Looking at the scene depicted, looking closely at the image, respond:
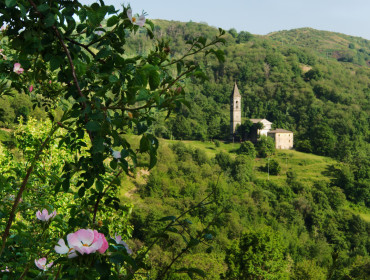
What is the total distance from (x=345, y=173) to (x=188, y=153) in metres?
22.0

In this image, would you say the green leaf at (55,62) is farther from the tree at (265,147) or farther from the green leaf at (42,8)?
the tree at (265,147)

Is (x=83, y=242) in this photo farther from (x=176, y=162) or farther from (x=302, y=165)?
(x=302, y=165)

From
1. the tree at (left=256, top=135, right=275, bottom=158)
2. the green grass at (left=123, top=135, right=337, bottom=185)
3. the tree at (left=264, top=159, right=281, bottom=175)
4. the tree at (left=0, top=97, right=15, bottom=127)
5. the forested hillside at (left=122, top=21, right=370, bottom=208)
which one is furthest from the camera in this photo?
the forested hillside at (left=122, top=21, right=370, bottom=208)

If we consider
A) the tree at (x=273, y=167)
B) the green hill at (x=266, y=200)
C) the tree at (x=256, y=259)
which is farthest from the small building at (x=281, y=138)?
the tree at (x=256, y=259)

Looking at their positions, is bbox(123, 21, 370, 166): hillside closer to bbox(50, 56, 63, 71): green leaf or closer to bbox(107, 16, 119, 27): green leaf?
bbox(107, 16, 119, 27): green leaf

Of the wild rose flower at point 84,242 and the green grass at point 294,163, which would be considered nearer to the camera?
the wild rose flower at point 84,242

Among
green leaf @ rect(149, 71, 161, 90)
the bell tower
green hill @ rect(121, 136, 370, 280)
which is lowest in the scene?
green hill @ rect(121, 136, 370, 280)

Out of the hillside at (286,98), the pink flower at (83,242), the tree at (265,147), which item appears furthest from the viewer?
the hillside at (286,98)

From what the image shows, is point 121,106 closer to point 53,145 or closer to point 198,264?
point 53,145

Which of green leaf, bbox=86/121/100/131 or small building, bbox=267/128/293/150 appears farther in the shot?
small building, bbox=267/128/293/150

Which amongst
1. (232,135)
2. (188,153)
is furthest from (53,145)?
(232,135)

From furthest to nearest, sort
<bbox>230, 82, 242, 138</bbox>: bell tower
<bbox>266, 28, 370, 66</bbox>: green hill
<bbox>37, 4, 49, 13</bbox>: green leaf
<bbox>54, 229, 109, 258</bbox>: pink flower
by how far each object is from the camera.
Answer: <bbox>266, 28, 370, 66</bbox>: green hill, <bbox>230, 82, 242, 138</bbox>: bell tower, <bbox>37, 4, 49, 13</bbox>: green leaf, <bbox>54, 229, 109, 258</bbox>: pink flower

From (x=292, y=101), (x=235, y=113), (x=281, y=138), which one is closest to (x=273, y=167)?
(x=281, y=138)

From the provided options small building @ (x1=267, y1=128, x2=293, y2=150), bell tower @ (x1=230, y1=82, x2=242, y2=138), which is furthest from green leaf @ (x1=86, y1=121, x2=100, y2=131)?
bell tower @ (x1=230, y1=82, x2=242, y2=138)
